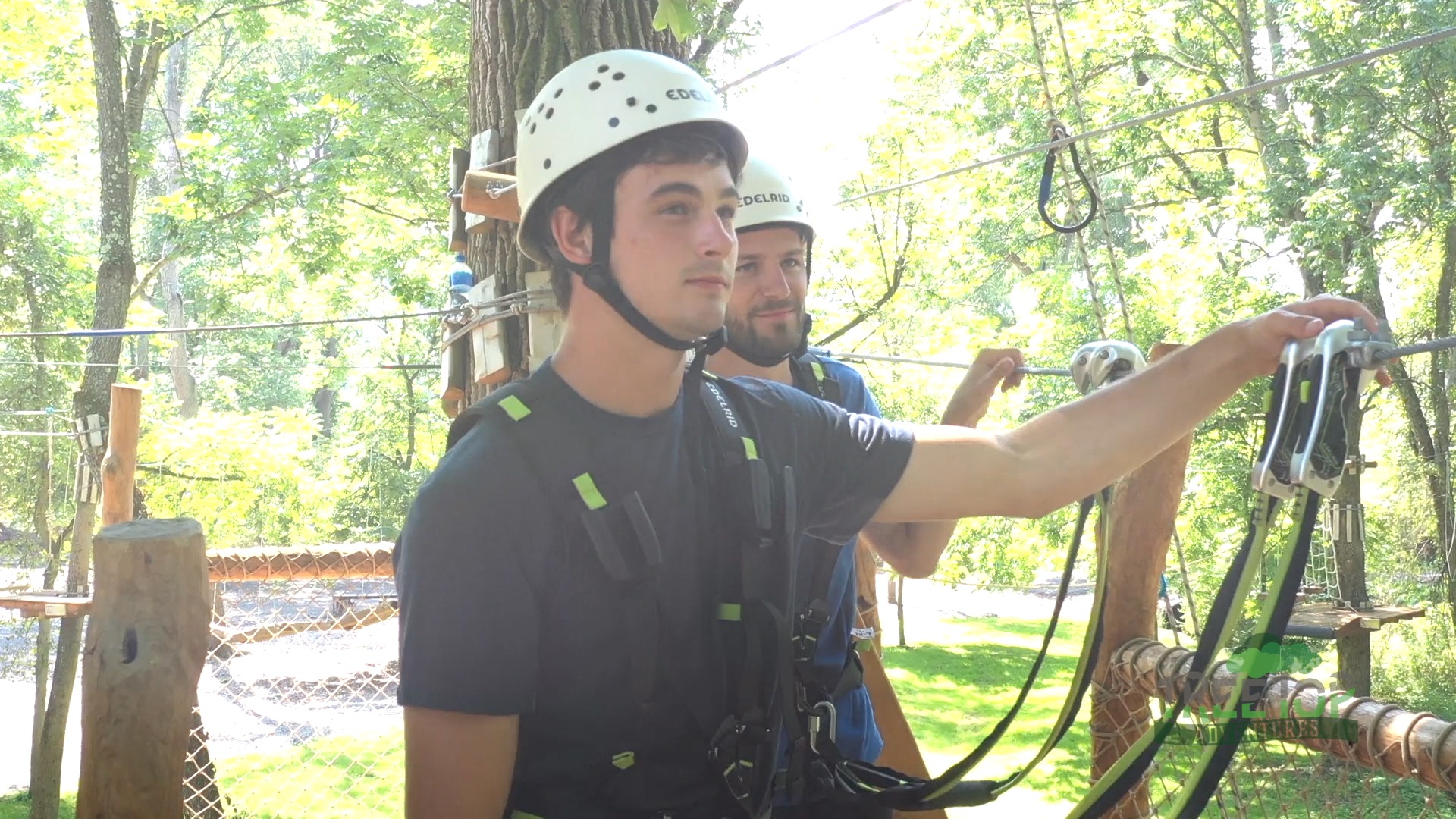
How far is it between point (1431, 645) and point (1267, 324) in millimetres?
13104

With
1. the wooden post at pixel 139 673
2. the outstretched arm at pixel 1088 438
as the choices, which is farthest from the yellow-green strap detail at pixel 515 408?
the wooden post at pixel 139 673

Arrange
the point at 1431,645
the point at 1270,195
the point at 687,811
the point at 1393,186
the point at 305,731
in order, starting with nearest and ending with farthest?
the point at 687,811 < the point at 1393,186 < the point at 1270,195 < the point at 1431,645 < the point at 305,731

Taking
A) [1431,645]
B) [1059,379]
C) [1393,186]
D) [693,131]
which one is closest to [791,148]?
[1059,379]

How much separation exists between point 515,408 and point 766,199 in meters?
1.22

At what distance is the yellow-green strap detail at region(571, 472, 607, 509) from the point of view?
1467mm

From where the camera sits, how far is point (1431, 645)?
12445mm

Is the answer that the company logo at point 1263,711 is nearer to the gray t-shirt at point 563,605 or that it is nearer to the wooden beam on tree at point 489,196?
the gray t-shirt at point 563,605

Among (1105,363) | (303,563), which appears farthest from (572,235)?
(303,563)

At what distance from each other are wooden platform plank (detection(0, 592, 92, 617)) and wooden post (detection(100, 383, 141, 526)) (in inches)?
45.0

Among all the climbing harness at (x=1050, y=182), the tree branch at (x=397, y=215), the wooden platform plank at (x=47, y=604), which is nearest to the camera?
the climbing harness at (x=1050, y=182)

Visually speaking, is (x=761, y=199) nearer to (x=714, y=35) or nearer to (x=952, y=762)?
(x=714, y=35)

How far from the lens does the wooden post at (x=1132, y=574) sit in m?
2.85

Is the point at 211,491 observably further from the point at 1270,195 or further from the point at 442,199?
the point at 1270,195

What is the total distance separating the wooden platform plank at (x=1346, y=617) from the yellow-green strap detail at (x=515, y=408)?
899cm
